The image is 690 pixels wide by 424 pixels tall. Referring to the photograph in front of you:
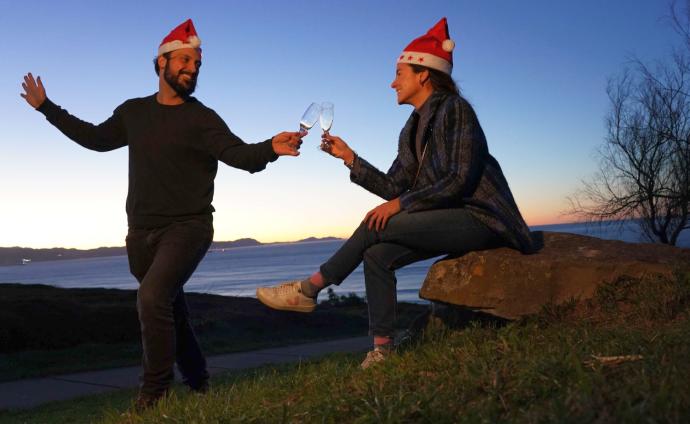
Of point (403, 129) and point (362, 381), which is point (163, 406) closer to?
point (362, 381)

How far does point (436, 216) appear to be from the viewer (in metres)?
4.66

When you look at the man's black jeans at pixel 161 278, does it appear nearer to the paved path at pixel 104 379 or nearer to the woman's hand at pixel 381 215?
the woman's hand at pixel 381 215

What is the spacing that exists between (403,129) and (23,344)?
24.0 feet

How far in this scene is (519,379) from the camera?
10.5 feet

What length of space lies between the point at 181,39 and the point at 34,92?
3.85 feet

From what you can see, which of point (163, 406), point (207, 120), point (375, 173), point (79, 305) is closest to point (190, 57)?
point (207, 120)

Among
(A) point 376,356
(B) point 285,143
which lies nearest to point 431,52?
(B) point 285,143

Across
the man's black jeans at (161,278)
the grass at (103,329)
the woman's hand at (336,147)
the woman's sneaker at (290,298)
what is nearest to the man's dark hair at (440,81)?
the woman's hand at (336,147)

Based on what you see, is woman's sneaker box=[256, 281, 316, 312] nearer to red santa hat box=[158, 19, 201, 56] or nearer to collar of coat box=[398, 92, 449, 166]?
collar of coat box=[398, 92, 449, 166]

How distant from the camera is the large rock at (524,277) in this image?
4.91 metres

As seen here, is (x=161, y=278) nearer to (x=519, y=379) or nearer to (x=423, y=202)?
(x=423, y=202)

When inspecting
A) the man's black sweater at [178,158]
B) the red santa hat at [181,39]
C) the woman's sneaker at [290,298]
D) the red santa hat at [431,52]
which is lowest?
the woman's sneaker at [290,298]

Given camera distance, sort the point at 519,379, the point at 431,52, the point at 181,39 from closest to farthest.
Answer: the point at 519,379
the point at 431,52
the point at 181,39

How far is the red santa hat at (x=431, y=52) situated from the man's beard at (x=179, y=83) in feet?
4.70
